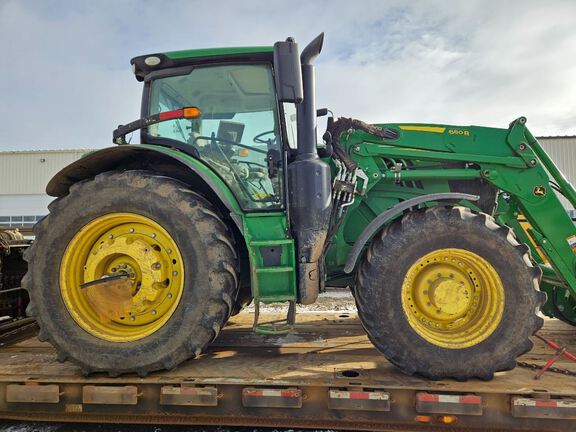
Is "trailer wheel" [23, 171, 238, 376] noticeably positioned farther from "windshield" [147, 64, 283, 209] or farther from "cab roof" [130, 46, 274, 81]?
"cab roof" [130, 46, 274, 81]

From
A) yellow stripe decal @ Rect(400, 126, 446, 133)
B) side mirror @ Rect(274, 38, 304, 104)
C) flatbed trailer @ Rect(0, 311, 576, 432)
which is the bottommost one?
flatbed trailer @ Rect(0, 311, 576, 432)

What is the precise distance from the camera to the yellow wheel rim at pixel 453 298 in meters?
2.38

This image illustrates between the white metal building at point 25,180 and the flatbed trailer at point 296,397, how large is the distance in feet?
66.9

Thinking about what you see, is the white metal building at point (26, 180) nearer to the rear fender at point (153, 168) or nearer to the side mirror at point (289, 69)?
the rear fender at point (153, 168)

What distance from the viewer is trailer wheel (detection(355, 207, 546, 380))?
2.31 meters

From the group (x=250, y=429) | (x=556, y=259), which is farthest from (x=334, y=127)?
(x=250, y=429)

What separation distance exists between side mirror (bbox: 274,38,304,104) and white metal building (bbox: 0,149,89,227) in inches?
817

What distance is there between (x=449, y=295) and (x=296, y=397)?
1.17 metres

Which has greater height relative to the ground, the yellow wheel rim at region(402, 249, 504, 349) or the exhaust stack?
the exhaust stack

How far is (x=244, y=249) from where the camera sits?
283 centimetres

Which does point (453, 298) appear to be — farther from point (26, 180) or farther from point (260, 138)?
point (26, 180)

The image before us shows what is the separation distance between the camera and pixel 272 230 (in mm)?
2604

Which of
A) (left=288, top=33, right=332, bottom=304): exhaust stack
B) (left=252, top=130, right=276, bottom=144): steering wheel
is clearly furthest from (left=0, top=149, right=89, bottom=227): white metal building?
(left=288, top=33, right=332, bottom=304): exhaust stack

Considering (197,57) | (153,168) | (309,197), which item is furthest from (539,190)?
(153,168)
